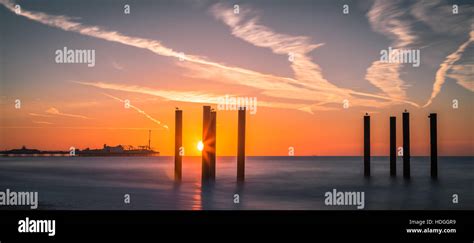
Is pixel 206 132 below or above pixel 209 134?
above

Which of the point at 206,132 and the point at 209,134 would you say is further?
the point at 209,134
